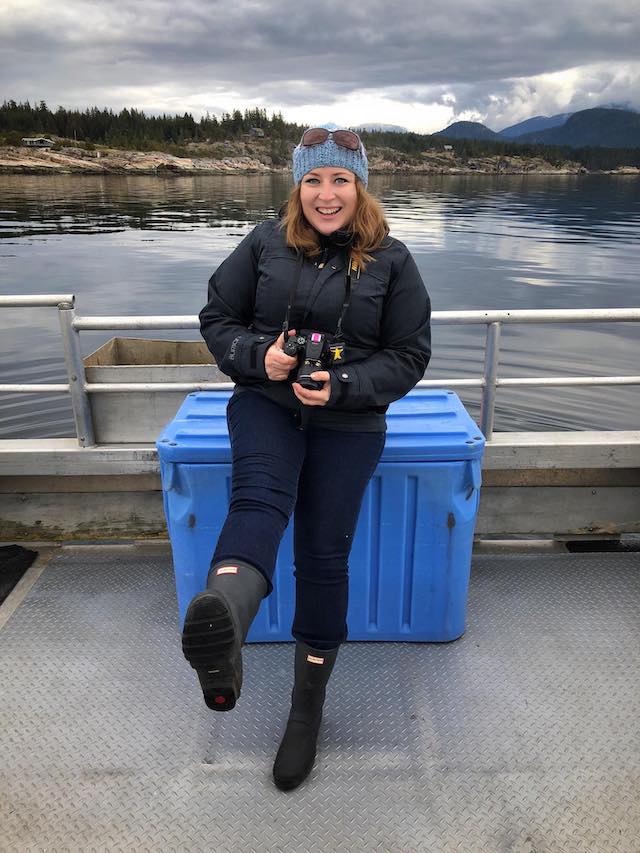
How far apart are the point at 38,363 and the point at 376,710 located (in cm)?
1503

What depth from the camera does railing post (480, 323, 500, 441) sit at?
3.50m

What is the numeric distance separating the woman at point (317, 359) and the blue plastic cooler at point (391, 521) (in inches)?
14.4

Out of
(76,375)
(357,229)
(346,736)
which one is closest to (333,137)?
(357,229)

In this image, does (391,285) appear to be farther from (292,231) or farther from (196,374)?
(196,374)

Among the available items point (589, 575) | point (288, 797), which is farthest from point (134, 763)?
point (589, 575)

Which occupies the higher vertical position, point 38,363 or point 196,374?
point 196,374

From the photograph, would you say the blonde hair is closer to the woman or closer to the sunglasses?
the woman

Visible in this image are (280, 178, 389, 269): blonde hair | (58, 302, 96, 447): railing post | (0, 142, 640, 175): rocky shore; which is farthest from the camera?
(0, 142, 640, 175): rocky shore

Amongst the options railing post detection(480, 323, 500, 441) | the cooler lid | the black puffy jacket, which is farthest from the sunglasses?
railing post detection(480, 323, 500, 441)

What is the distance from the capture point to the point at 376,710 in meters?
2.60

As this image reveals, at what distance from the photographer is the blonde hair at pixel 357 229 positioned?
231 centimetres

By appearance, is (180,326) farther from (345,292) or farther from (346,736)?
(346,736)

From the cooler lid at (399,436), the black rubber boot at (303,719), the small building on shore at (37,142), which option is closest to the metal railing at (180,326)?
→ the cooler lid at (399,436)

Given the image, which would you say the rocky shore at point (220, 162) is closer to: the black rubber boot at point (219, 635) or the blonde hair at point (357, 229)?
the blonde hair at point (357, 229)
